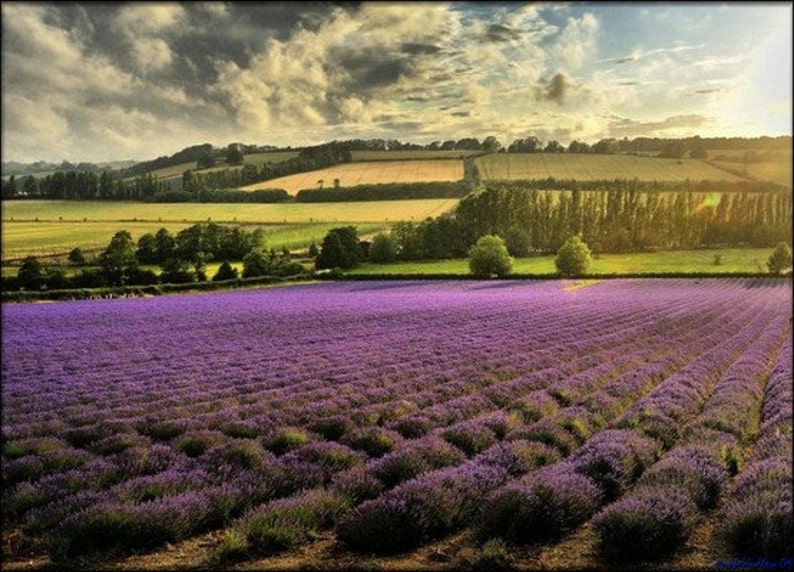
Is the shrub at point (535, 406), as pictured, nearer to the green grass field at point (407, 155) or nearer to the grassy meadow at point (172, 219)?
the green grass field at point (407, 155)

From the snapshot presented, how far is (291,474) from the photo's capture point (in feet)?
22.3

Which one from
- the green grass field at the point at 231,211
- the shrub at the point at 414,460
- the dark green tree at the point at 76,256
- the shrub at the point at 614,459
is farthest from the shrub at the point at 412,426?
the dark green tree at the point at 76,256

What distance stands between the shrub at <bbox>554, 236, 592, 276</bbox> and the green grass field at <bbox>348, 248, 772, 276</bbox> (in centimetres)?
29

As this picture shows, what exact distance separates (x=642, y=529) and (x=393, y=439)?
3.86 metres

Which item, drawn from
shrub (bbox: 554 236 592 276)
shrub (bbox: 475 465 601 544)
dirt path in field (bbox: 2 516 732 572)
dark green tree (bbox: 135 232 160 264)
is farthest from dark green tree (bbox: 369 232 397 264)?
dirt path in field (bbox: 2 516 732 572)

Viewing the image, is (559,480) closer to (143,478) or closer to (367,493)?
(367,493)

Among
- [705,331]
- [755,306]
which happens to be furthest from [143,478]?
[755,306]

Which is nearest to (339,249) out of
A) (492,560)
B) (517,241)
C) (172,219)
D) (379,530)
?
(172,219)

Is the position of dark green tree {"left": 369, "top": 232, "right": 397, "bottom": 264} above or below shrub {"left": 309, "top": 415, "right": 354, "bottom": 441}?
above

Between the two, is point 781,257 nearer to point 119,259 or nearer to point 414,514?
point 414,514

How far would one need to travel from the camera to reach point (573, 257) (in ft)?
63.0

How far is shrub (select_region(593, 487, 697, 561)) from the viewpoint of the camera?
4.84 meters

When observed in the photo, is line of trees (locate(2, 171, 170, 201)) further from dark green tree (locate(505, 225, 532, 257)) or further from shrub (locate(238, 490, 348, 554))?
dark green tree (locate(505, 225, 532, 257))

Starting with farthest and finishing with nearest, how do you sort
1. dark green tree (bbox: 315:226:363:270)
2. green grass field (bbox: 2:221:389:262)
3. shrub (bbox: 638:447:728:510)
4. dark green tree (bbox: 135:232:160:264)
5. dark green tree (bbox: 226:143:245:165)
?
dark green tree (bbox: 315:226:363:270)
dark green tree (bbox: 135:232:160:264)
green grass field (bbox: 2:221:389:262)
dark green tree (bbox: 226:143:245:165)
shrub (bbox: 638:447:728:510)
